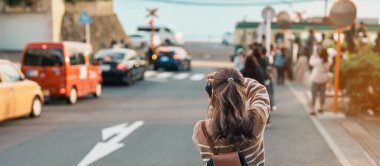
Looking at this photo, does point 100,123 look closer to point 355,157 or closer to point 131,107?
point 131,107

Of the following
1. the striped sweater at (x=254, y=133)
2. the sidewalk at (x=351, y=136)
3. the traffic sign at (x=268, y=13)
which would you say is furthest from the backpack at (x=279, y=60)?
the striped sweater at (x=254, y=133)

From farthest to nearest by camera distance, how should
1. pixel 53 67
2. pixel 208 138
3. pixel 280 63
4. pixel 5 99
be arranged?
pixel 280 63, pixel 53 67, pixel 5 99, pixel 208 138

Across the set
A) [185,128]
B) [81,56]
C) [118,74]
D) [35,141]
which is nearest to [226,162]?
[35,141]

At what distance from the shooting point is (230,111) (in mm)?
3020

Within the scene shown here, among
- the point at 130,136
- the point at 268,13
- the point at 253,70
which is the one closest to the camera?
the point at 130,136

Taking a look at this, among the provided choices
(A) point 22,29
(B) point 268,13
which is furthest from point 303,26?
(A) point 22,29

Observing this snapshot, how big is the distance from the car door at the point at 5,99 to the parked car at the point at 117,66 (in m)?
9.39

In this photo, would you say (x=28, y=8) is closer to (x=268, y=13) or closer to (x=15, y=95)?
(x=268, y=13)

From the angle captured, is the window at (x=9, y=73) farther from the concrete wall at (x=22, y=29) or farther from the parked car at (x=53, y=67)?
A: the concrete wall at (x=22, y=29)

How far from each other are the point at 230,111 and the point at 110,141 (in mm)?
6511

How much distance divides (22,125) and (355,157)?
268 inches

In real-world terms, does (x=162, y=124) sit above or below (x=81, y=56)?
below

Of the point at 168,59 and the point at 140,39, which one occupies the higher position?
the point at 140,39

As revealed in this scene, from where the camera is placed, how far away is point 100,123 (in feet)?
36.9
